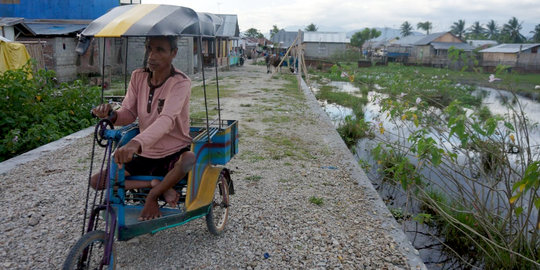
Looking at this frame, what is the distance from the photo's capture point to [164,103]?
2850 mm

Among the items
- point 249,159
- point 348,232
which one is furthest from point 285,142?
point 348,232

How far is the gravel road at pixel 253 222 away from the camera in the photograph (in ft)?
10.3

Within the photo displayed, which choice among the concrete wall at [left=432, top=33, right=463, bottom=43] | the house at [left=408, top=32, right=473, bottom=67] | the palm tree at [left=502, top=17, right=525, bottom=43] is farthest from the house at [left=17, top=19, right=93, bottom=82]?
the palm tree at [left=502, top=17, right=525, bottom=43]

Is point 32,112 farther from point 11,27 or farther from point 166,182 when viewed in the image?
point 11,27

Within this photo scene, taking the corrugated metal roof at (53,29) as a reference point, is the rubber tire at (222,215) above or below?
below

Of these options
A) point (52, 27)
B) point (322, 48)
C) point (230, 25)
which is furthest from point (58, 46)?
point (322, 48)

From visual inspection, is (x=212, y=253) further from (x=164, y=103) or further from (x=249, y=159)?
(x=249, y=159)

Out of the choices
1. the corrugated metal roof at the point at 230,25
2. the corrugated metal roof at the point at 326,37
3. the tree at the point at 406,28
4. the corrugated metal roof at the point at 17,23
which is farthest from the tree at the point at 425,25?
the corrugated metal roof at the point at 17,23

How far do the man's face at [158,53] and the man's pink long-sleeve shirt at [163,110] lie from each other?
128 mm

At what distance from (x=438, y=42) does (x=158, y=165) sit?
53110mm

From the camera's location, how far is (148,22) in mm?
2541

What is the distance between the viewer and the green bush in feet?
20.5

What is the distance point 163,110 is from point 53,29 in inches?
678

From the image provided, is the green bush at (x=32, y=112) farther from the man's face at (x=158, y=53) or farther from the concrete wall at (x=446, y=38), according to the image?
the concrete wall at (x=446, y=38)
